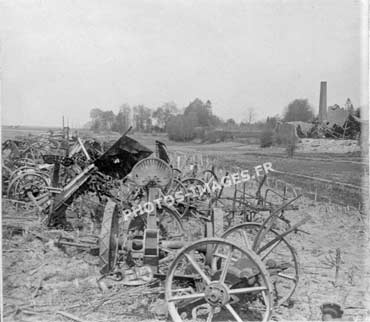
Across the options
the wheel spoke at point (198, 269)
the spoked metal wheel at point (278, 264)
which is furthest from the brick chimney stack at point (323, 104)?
the wheel spoke at point (198, 269)

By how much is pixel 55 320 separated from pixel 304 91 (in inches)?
151

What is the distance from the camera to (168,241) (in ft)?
14.1

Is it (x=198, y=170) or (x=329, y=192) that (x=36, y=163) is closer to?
(x=198, y=170)

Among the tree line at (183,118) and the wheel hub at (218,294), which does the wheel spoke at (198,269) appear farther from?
the tree line at (183,118)

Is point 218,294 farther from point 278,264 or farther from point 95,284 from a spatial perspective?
point 95,284

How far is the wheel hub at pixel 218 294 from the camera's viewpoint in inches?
116

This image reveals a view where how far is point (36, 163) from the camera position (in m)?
7.88

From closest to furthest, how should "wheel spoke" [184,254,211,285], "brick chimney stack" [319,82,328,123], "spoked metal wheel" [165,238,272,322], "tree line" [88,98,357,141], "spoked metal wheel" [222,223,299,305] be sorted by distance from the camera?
"spoked metal wheel" [165,238,272,322], "wheel spoke" [184,254,211,285], "spoked metal wheel" [222,223,299,305], "brick chimney stack" [319,82,328,123], "tree line" [88,98,357,141]

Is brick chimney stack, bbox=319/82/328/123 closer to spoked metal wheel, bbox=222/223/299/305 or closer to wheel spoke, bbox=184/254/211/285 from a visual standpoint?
spoked metal wheel, bbox=222/223/299/305

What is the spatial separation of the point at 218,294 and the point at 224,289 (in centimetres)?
7

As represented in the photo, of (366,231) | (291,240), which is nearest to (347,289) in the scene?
(366,231)

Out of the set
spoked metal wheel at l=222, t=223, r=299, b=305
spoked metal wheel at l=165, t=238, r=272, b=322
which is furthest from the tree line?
spoked metal wheel at l=165, t=238, r=272, b=322

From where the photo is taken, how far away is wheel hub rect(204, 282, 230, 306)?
2.94 m

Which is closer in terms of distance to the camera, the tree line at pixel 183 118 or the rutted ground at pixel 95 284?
the rutted ground at pixel 95 284
